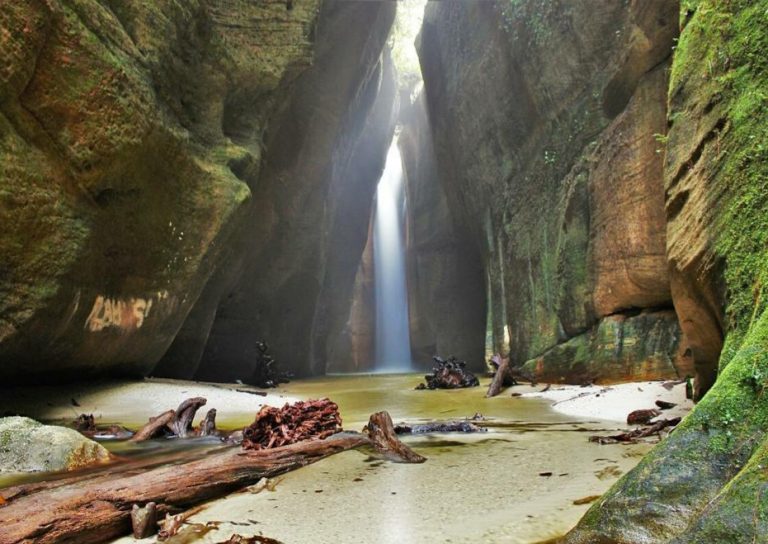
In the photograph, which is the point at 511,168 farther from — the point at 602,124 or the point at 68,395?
the point at 68,395

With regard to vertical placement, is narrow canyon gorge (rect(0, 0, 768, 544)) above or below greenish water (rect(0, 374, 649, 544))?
above

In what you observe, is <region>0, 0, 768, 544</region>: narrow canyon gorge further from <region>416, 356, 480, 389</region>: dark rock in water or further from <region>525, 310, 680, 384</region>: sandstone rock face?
<region>416, 356, 480, 389</region>: dark rock in water

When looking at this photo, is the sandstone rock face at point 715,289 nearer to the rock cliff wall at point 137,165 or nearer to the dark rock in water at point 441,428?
the dark rock in water at point 441,428

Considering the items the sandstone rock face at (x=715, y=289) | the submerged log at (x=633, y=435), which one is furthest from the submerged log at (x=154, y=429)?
the sandstone rock face at (x=715, y=289)

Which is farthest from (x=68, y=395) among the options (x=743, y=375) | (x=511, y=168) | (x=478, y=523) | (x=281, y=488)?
(x=511, y=168)

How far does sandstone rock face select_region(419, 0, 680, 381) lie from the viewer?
30.7 ft

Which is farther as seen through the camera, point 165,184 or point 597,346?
point 597,346

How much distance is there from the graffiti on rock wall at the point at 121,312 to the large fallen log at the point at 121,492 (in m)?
5.32

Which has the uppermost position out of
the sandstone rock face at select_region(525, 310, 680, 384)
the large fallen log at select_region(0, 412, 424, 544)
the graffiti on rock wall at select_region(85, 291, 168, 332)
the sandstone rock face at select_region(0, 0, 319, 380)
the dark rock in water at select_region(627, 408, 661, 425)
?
the sandstone rock face at select_region(0, 0, 319, 380)

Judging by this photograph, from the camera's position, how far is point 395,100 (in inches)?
1273

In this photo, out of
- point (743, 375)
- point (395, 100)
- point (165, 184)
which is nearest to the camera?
point (743, 375)

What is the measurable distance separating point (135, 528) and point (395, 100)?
32.4 metres

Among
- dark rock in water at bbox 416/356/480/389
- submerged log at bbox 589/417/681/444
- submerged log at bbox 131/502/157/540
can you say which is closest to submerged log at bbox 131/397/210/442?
submerged log at bbox 131/502/157/540

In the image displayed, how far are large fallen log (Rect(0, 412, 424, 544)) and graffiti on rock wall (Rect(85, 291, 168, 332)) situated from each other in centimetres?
532
